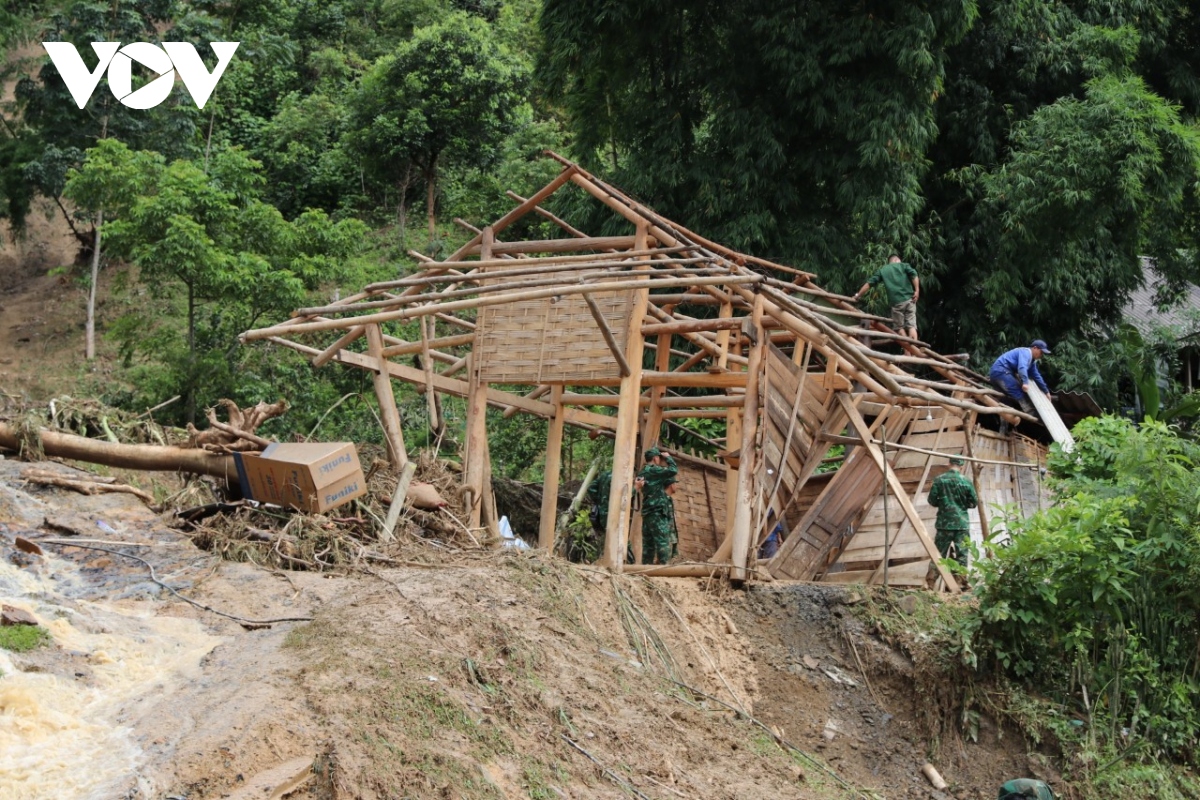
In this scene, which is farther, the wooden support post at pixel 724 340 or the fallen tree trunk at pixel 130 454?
the wooden support post at pixel 724 340

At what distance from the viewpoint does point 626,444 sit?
11.2 m

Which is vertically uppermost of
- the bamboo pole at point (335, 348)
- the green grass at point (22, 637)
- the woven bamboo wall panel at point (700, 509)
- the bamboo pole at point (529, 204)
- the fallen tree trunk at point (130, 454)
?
the bamboo pole at point (529, 204)

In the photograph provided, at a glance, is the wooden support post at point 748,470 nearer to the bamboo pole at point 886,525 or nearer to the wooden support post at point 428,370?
the bamboo pole at point 886,525

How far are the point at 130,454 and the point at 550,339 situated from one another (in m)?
3.79

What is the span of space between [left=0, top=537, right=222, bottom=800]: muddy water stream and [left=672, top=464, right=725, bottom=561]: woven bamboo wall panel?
264 inches

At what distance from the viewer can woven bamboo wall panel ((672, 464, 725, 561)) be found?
14234 millimetres

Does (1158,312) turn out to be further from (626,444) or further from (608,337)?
(608,337)

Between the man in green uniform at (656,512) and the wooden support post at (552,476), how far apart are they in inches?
42.6

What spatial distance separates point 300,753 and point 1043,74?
15717mm

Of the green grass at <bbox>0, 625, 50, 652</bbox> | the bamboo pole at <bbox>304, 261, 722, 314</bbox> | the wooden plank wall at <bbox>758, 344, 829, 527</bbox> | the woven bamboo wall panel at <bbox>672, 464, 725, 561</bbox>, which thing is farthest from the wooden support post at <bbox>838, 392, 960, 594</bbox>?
the green grass at <bbox>0, 625, 50, 652</bbox>

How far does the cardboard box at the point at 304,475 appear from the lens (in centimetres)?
1038

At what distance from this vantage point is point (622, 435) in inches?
440

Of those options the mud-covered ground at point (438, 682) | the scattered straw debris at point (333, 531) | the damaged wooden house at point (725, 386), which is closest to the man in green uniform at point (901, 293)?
the damaged wooden house at point (725, 386)

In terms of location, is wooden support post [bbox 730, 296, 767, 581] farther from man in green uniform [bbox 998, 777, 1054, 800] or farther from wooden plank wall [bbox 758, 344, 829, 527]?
man in green uniform [bbox 998, 777, 1054, 800]
